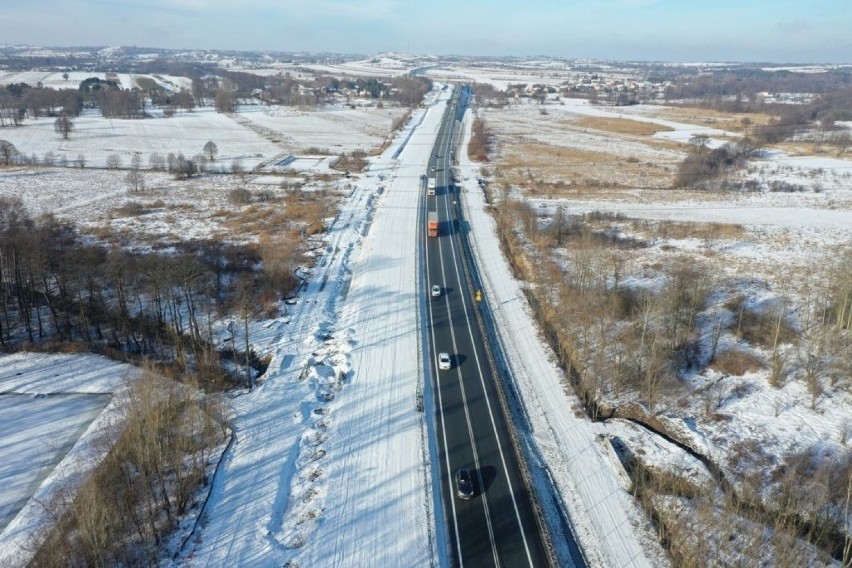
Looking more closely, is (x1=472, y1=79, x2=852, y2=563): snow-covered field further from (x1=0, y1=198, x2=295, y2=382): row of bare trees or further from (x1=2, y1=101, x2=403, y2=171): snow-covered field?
(x1=2, y1=101, x2=403, y2=171): snow-covered field

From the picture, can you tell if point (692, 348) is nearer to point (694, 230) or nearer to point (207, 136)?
point (694, 230)

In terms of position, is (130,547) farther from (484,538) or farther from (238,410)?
(484,538)

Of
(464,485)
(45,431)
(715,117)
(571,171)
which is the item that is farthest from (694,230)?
(715,117)

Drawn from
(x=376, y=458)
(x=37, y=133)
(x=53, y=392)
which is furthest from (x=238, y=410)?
(x=37, y=133)

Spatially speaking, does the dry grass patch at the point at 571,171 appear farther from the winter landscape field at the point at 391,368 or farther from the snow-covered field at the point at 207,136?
the snow-covered field at the point at 207,136

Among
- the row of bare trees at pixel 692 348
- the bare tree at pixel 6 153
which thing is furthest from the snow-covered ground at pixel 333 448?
the bare tree at pixel 6 153

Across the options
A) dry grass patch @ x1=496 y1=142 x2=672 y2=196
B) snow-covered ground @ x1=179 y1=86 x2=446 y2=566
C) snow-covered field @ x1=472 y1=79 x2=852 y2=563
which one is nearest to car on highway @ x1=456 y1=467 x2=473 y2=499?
snow-covered ground @ x1=179 y1=86 x2=446 y2=566

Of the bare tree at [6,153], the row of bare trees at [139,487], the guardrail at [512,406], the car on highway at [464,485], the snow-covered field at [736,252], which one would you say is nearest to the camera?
the row of bare trees at [139,487]
